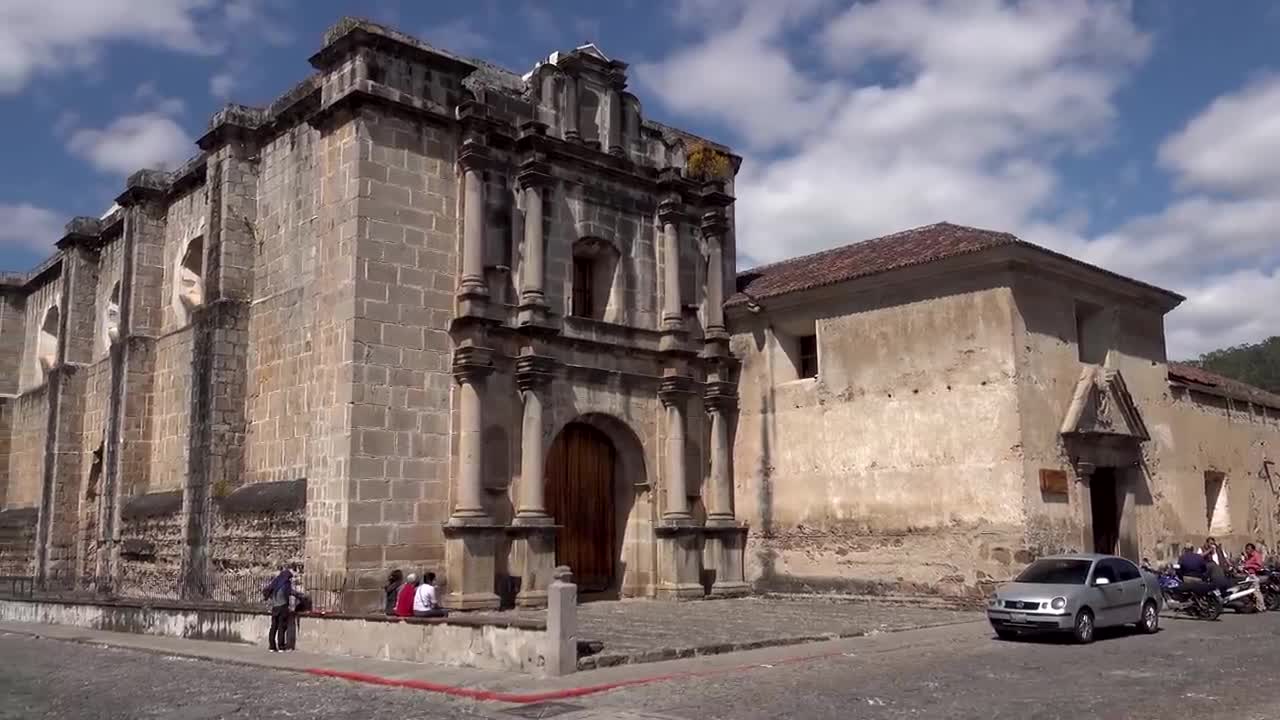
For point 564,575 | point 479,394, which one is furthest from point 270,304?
point 564,575

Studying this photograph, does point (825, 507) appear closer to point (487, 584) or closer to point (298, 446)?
point (487, 584)

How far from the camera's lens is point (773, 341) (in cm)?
2295

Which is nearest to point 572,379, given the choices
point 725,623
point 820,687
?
point 725,623

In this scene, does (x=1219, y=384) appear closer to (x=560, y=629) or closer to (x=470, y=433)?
(x=470, y=433)

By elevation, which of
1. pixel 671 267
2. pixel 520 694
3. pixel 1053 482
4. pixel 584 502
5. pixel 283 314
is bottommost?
pixel 520 694

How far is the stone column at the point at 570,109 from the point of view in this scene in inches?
843

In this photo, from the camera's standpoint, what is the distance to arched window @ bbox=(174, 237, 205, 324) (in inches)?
904

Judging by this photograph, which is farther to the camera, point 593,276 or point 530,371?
point 593,276

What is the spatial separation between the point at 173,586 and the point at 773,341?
1293 cm

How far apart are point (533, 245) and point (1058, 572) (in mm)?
10650

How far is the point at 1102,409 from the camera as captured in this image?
20.5 metres

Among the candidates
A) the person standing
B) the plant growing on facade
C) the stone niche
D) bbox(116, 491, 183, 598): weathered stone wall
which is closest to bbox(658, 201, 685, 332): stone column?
the plant growing on facade

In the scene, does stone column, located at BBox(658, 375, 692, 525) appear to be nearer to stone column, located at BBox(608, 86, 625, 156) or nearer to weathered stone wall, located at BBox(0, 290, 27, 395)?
stone column, located at BBox(608, 86, 625, 156)

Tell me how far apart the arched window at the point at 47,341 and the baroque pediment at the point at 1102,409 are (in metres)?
27.9
